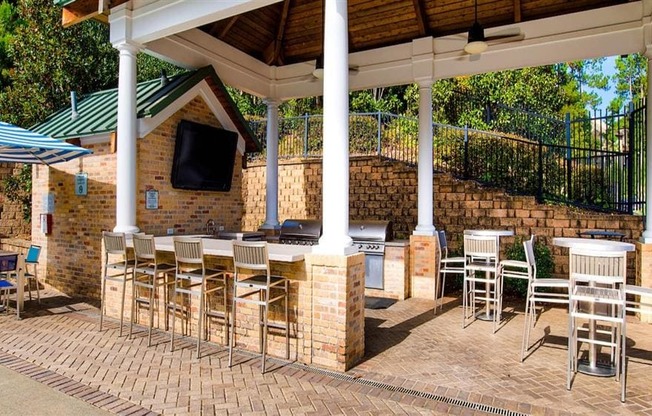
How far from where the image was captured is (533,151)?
29.9 feet

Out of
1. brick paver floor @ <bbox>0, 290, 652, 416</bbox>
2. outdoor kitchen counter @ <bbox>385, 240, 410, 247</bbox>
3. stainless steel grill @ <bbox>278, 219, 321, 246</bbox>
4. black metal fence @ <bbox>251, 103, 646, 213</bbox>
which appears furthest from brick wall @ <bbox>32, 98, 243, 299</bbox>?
black metal fence @ <bbox>251, 103, 646, 213</bbox>

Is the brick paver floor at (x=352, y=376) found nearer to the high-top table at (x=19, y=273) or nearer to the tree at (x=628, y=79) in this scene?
the high-top table at (x=19, y=273)

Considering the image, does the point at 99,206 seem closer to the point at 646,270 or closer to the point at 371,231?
the point at 371,231

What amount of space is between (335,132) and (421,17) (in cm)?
403

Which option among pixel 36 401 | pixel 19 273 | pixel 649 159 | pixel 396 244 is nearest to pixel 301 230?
pixel 396 244

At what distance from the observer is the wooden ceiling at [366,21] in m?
6.67

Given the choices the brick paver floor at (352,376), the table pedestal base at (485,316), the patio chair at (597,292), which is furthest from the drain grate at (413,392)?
the table pedestal base at (485,316)

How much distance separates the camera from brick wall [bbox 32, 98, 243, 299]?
650 centimetres

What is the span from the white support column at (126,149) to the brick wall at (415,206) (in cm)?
519

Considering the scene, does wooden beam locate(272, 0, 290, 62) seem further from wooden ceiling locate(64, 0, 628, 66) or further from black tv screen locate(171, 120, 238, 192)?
black tv screen locate(171, 120, 238, 192)

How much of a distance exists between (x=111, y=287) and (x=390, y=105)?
1395 cm

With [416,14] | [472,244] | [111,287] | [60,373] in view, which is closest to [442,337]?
[472,244]

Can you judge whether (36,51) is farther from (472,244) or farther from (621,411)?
(621,411)

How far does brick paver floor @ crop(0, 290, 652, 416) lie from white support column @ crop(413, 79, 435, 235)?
2235 millimetres
